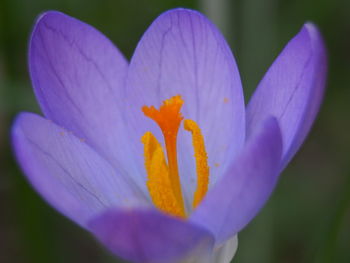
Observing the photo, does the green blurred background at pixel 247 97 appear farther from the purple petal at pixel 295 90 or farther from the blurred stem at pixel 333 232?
the purple petal at pixel 295 90

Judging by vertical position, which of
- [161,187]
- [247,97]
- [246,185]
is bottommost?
[247,97]

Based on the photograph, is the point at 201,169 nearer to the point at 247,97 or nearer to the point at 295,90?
the point at 295,90

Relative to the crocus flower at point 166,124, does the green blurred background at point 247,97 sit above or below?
below

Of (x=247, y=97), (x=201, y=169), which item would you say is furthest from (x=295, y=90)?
(x=247, y=97)

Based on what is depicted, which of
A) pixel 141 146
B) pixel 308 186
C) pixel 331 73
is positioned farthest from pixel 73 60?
pixel 331 73

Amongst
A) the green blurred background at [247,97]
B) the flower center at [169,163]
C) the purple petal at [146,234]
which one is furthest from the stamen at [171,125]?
the green blurred background at [247,97]
